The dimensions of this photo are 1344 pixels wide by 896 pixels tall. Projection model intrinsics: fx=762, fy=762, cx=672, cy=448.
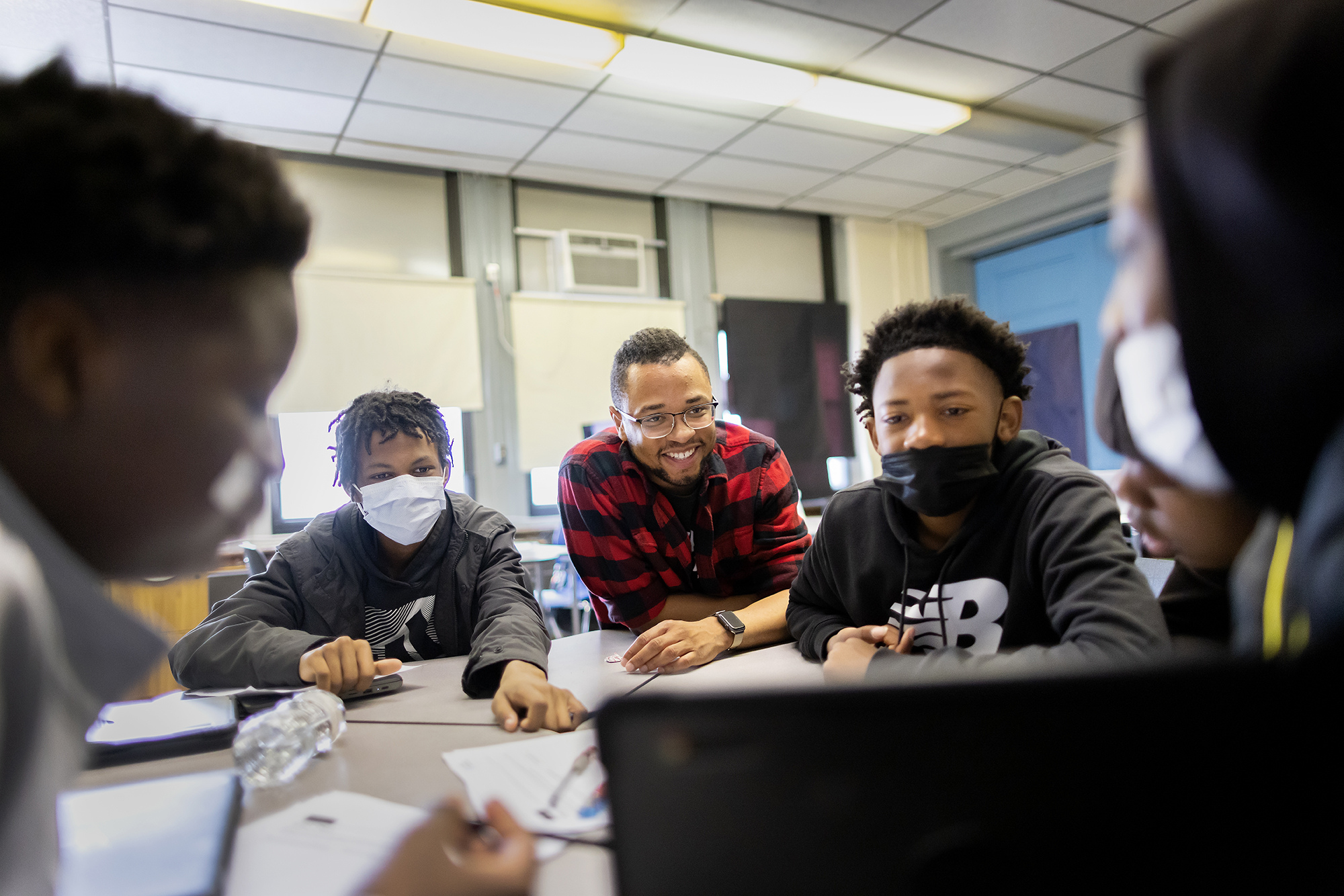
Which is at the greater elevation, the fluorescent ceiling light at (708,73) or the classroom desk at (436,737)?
the fluorescent ceiling light at (708,73)

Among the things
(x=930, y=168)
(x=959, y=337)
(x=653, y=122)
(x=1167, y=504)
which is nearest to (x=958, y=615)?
(x=959, y=337)

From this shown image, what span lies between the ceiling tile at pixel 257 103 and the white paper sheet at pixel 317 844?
3.24 meters

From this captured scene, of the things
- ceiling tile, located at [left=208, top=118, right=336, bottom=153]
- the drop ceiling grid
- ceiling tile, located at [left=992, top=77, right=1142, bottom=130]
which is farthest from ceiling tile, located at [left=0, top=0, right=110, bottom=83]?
ceiling tile, located at [left=992, top=77, right=1142, bottom=130]

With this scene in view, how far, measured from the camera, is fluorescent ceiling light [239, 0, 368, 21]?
2805 millimetres

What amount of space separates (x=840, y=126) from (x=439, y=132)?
218cm

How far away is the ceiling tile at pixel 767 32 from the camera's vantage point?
317 centimetres

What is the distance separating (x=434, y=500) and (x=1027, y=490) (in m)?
1.17

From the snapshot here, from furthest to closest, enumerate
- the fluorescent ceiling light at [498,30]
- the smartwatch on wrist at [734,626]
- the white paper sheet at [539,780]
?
the fluorescent ceiling light at [498,30] < the smartwatch on wrist at [734,626] < the white paper sheet at [539,780]

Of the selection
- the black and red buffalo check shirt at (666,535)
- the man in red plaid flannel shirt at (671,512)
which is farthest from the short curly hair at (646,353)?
the black and red buffalo check shirt at (666,535)

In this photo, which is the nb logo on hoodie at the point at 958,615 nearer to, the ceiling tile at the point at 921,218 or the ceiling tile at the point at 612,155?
the ceiling tile at the point at 612,155

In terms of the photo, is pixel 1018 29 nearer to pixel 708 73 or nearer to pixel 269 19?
pixel 708 73

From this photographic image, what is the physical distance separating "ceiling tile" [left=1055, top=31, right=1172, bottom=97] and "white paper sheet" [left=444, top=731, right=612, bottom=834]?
12.5ft

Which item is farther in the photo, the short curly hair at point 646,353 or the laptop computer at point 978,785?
the short curly hair at point 646,353

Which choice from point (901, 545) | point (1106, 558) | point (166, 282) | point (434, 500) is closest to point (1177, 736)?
point (166, 282)
